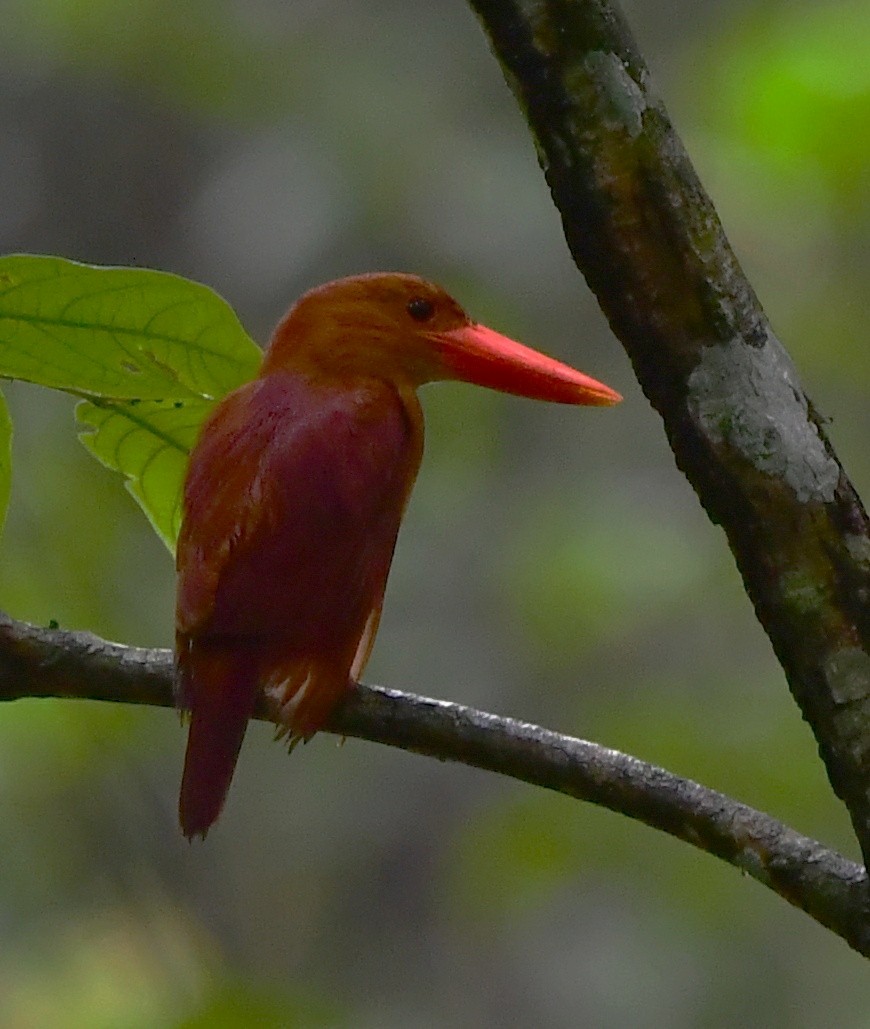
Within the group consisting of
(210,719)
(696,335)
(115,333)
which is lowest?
(210,719)

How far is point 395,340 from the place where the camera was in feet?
7.37

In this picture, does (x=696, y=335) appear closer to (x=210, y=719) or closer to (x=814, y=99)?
(x=210, y=719)

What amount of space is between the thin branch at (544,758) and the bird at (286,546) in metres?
0.10

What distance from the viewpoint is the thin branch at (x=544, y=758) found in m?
1.44

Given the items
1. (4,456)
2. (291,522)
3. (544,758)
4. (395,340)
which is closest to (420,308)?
(395,340)

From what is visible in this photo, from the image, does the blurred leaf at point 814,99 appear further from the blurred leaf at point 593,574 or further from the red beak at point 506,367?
the red beak at point 506,367

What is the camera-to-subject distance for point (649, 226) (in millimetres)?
1296

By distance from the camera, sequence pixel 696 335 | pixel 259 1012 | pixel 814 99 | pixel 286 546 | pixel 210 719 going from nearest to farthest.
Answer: pixel 696 335 < pixel 210 719 < pixel 286 546 < pixel 259 1012 < pixel 814 99

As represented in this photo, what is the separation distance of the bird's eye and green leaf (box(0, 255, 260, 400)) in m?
0.51

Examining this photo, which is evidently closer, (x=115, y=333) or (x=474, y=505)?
(x=115, y=333)

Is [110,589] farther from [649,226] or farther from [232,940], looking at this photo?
[649,226]

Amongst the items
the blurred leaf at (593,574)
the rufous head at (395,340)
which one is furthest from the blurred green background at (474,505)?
the rufous head at (395,340)

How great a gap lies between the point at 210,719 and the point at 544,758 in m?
0.41

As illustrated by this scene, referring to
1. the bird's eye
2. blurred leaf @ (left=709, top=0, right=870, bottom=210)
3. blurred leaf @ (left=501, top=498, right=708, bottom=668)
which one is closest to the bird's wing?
the bird's eye
